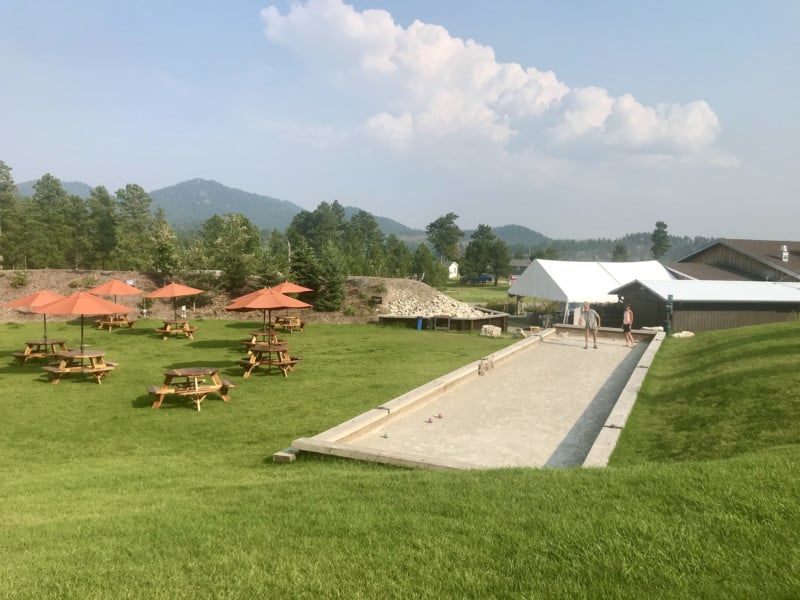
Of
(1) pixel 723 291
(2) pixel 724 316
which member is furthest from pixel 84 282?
(1) pixel 723 291

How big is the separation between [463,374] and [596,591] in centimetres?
953

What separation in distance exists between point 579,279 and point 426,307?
9.62 metres

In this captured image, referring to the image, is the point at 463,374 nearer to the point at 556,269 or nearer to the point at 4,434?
the point at 4,434

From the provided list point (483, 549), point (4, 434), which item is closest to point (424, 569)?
point (483, 549)

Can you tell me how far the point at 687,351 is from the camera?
16578mm

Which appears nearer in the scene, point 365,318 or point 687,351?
point 687,351

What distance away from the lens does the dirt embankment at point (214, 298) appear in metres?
27.9

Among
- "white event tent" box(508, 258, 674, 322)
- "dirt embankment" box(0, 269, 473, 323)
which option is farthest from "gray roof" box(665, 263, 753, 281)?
"dirt embankment" box(0, 269, 473, 323)

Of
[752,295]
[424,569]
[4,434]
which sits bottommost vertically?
[4,434]

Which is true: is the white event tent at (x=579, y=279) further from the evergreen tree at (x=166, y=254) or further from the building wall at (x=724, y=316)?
the evergreen tree at (x=166, y=254)

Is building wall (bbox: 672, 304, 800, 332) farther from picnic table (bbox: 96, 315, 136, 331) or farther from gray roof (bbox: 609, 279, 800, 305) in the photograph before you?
picnic table (bbox: 96, 315, 136, 331)

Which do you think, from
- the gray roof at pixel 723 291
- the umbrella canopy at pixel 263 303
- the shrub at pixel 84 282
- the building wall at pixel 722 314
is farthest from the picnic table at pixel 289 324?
the building wall at pixel 722 314

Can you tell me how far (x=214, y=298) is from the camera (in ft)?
99.0

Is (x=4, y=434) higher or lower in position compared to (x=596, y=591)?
lower
